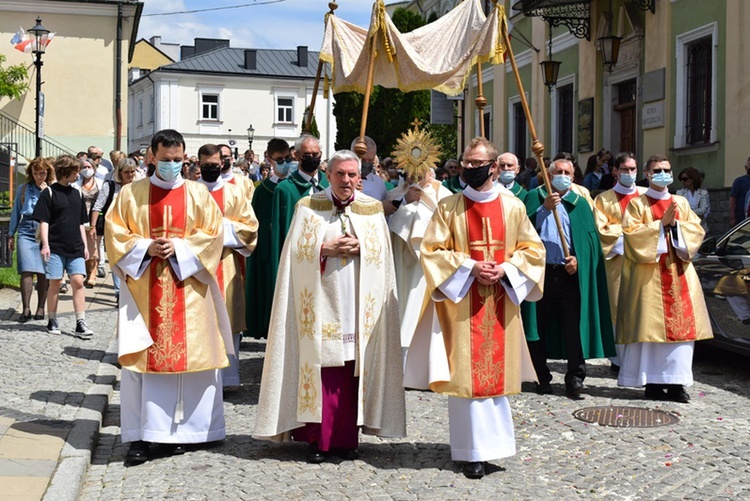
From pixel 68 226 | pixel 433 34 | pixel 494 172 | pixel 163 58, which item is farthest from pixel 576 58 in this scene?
pixel 163 58

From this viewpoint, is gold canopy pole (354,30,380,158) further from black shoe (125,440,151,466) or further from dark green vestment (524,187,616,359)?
black shoe (125,440,151,466)

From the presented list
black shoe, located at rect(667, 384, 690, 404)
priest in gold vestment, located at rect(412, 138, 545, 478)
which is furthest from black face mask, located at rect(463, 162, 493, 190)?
black shoe, located at rect(667, 384, 690, 404)

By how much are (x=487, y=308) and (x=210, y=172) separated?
9.13ft

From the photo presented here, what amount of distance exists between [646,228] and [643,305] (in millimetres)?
600

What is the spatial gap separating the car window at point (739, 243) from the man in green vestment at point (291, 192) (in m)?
3.46

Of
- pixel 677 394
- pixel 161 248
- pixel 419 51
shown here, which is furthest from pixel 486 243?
pixel 419 51

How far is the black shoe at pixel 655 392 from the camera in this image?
27.2 ft

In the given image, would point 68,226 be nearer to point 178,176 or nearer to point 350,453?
point 178,176

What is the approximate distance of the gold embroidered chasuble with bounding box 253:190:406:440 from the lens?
624cm

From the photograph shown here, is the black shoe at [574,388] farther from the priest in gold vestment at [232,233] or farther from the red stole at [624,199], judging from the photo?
the priest in gold vestment at [232,233]

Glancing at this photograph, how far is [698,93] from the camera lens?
1616cm

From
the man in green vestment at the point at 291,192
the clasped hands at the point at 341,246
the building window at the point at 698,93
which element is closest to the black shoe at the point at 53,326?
the man in green vestment at the point at 291,192

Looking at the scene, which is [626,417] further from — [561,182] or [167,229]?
[167,229]

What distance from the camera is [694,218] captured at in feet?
27.7
